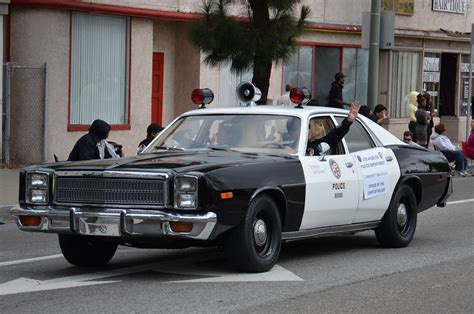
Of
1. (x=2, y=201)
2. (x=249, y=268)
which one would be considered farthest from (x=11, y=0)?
(x=249, y=268)

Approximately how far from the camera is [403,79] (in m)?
31.7

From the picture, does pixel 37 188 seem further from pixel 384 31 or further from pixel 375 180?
pixel 384 31

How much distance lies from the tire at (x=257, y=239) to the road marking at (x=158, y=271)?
113 millimetres

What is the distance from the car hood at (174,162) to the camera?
9453mm

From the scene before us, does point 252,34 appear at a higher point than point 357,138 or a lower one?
higher

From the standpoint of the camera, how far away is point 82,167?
380 inches

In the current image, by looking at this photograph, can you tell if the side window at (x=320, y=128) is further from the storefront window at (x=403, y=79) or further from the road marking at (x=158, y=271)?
the storefront window at (x=403, y=79)

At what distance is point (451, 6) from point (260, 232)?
24.8 metres

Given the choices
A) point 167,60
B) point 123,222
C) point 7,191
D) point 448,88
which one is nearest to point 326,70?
point 167,60

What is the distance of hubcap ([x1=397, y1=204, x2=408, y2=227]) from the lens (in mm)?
11945

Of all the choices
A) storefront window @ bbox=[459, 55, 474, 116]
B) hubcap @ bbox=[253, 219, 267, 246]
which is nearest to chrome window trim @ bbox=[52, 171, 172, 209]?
hubcap @ bbox=[253, 219, 267, 246]

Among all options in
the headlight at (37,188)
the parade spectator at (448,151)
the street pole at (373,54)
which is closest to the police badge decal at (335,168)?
the headlight at (37,188)

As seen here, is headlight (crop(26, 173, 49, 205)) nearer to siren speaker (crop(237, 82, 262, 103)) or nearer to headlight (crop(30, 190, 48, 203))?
headlight (crop(30, 190, 48, 203))

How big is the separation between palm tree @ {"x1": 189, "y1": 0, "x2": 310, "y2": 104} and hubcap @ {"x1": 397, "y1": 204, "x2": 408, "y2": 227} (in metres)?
Answer: 8.11
